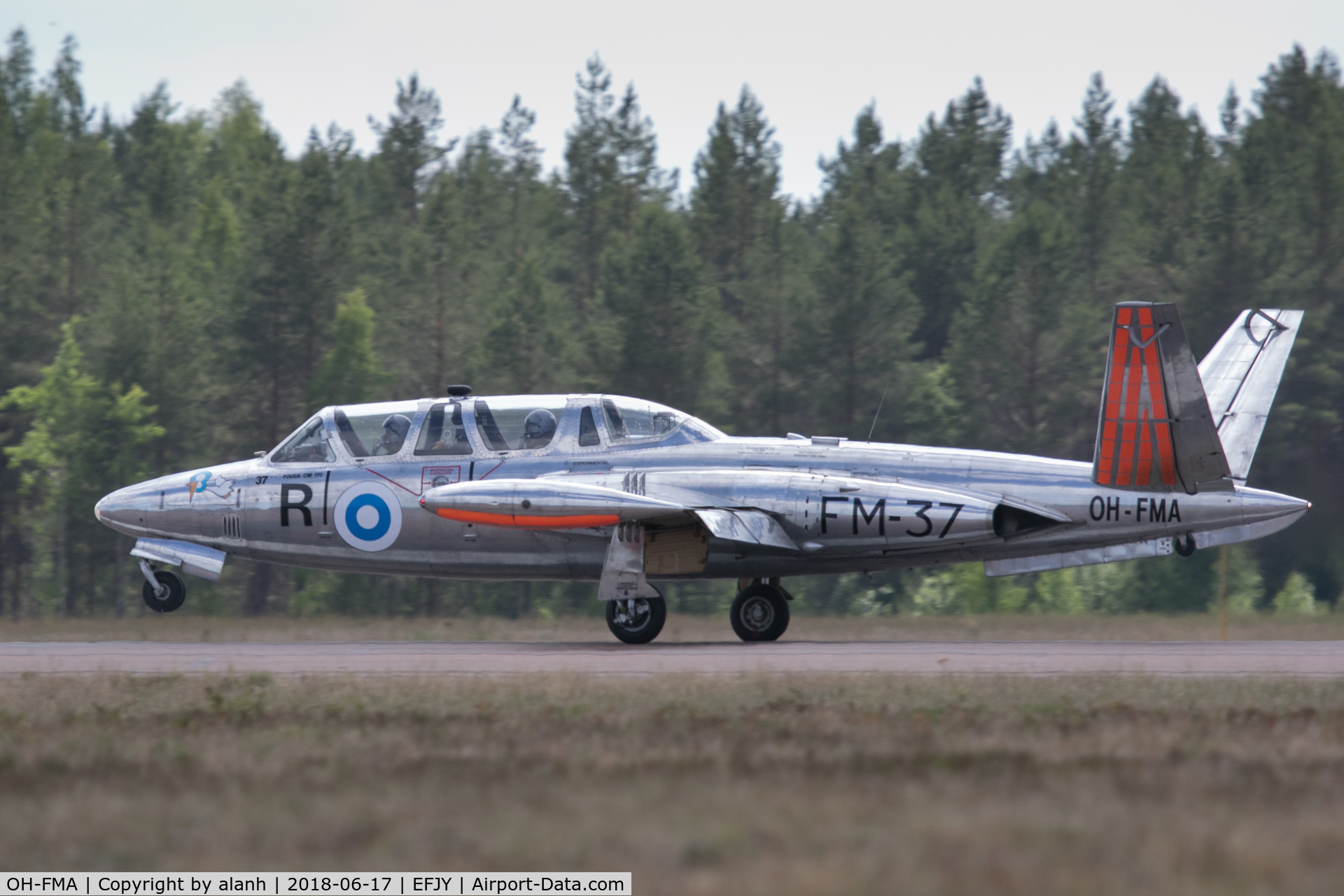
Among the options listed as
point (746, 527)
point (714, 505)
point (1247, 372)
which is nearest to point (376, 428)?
point (714, 505)

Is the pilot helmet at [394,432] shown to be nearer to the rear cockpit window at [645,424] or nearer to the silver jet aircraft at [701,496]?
the silver jet aircraft at [701,496]

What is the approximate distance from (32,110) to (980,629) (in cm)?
8227

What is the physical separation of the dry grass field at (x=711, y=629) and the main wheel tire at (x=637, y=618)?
237 centimetres

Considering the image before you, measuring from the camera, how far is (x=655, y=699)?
1270 cm

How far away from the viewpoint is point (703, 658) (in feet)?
53.3

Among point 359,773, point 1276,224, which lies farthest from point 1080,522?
point 1276,224

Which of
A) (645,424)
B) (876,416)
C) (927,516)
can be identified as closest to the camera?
(927,516)

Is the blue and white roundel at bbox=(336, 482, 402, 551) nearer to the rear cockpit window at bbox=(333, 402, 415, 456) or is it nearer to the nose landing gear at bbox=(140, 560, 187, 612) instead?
the rear cockpit window at bbox=(333, 402, 415, 456)

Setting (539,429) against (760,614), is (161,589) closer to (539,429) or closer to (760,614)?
(539,429)

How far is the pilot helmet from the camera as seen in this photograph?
2014cm

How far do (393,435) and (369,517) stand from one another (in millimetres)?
1218

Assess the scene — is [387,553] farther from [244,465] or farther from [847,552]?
[847,552]

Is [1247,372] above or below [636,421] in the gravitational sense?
above

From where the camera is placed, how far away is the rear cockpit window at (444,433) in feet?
65.2
